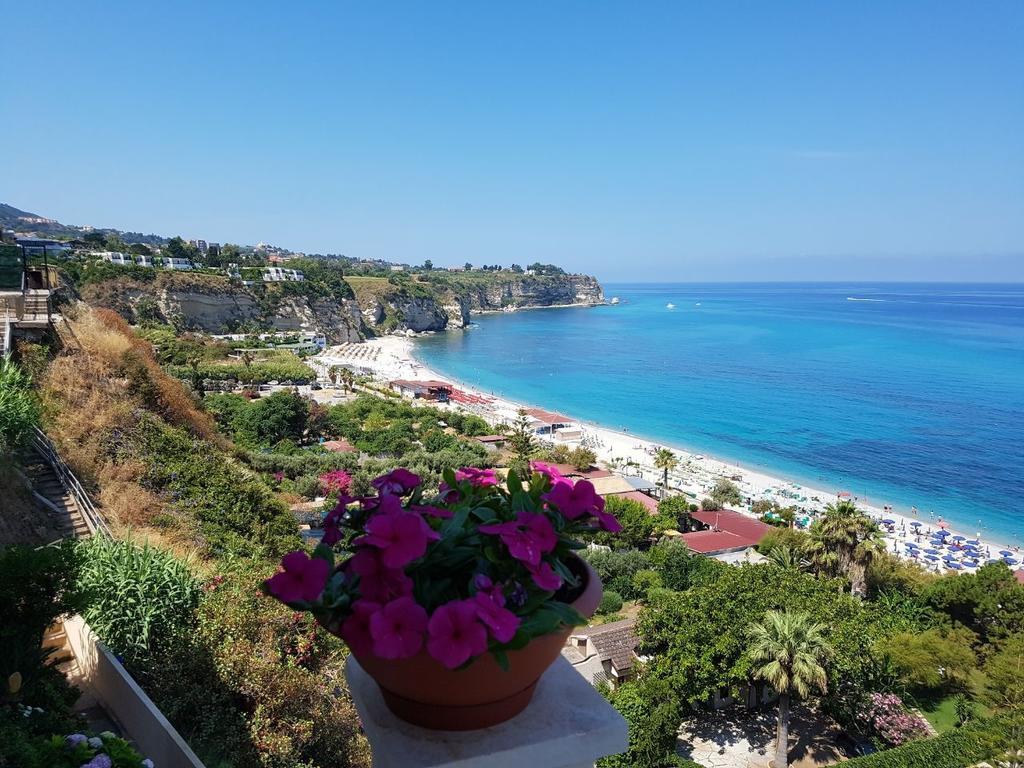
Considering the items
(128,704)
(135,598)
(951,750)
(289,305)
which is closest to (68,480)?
(135,598)

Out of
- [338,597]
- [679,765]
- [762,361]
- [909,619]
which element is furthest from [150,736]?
[762,361]

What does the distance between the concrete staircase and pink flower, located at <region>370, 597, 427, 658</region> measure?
30.8 ft

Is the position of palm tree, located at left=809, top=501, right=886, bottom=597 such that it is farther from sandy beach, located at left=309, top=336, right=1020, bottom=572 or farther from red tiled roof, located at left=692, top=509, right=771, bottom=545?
sandy beach, located at left=309, top=336, right=1020, bottom=572

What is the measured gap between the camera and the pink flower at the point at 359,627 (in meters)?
1.12

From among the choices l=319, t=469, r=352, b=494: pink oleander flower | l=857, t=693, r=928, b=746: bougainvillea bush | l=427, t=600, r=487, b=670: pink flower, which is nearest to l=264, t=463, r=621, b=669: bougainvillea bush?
l=427, t=600, r=487, b=670: pink flower

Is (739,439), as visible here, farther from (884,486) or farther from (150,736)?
(150,736)

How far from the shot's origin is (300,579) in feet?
3.90

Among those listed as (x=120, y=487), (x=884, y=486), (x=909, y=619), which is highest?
(x=120, y=487)

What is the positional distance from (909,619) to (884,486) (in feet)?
77.5

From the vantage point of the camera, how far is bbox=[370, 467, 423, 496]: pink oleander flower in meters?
1.49

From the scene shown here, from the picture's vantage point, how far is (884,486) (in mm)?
36188

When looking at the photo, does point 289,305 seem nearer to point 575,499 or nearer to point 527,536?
point 575,499

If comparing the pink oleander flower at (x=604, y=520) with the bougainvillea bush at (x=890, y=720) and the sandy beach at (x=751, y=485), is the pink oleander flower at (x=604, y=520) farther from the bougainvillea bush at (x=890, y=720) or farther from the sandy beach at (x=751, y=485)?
the sandy beach at (x=751, y=485)

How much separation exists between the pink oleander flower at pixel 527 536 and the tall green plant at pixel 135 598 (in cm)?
574
